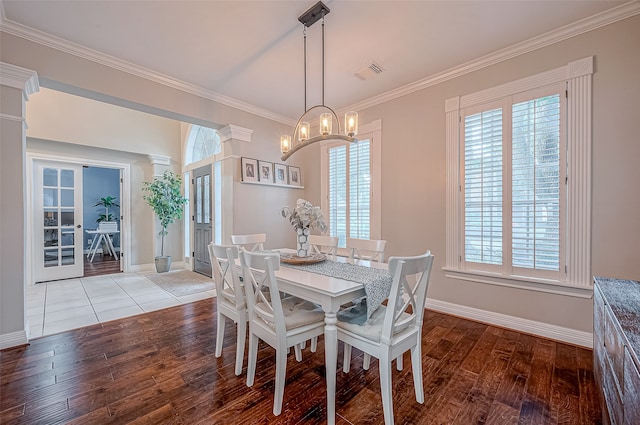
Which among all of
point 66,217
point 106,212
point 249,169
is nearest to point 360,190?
point 249,169

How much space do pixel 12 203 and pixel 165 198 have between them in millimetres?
2999

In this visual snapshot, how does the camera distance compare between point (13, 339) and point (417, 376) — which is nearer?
point (417, 376)

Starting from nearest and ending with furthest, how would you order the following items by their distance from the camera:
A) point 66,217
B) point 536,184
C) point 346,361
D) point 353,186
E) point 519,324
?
point 346,361 < point 536,184 < point 519,324 < point 353,186 < point 66,217

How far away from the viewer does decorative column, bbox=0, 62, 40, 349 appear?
2316 mm

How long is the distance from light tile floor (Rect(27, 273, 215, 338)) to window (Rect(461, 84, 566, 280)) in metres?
3.65

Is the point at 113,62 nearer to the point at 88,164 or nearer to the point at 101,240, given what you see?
the point at 88,164

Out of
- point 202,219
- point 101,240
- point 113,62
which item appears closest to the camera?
point 113,62

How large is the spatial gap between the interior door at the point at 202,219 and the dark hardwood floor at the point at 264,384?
100 inches

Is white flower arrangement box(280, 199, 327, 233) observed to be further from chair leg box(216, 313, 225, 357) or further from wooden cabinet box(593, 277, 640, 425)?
wooden cabinet box(593, 277, 640, 425)

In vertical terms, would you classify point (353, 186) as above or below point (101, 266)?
above

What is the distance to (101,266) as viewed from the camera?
6.02 meters

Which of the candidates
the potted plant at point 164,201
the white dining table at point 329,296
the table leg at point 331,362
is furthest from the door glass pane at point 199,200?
the table leg at point 331,362

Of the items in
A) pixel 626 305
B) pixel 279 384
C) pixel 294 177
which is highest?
pixel 294 177

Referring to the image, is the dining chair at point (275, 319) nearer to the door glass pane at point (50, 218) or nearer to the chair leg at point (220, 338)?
the chair leg at point (220, 338)
